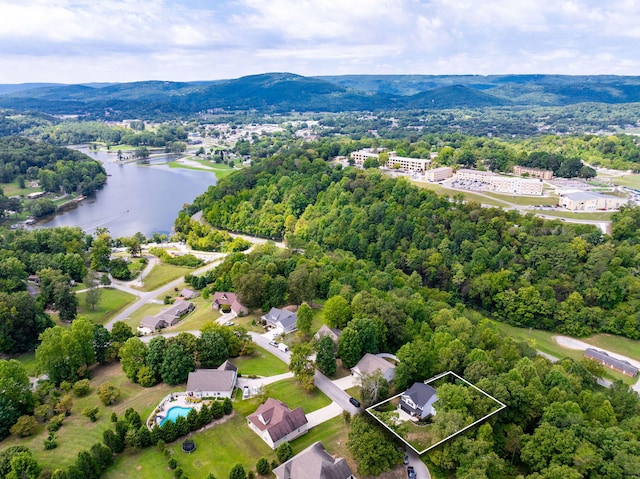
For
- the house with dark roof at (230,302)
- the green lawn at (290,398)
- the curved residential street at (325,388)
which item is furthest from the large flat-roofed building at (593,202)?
the green lawn at (290,398)

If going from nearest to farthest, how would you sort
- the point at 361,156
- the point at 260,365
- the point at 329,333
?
1. the point at 260,365
2. the point at 329,333
3. the point at 361,156

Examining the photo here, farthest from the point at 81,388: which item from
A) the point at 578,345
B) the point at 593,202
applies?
the point at 593,202

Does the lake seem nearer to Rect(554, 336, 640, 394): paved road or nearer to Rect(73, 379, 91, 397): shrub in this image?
Rect(73, 379, 91, 397): shrub

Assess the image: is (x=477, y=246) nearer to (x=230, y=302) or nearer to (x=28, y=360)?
(x=230, y=302)

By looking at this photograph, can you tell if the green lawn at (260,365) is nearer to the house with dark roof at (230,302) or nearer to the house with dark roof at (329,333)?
the house with dark roof at (329,333)

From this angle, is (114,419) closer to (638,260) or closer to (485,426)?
(485,426)

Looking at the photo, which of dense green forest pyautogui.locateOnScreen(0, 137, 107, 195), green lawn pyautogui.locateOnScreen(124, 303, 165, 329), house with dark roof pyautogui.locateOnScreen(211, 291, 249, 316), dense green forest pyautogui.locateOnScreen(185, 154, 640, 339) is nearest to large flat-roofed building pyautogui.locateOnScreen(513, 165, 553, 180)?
dense green forest pyautogui.locateOnScreen(185, 154, 640, 339)
